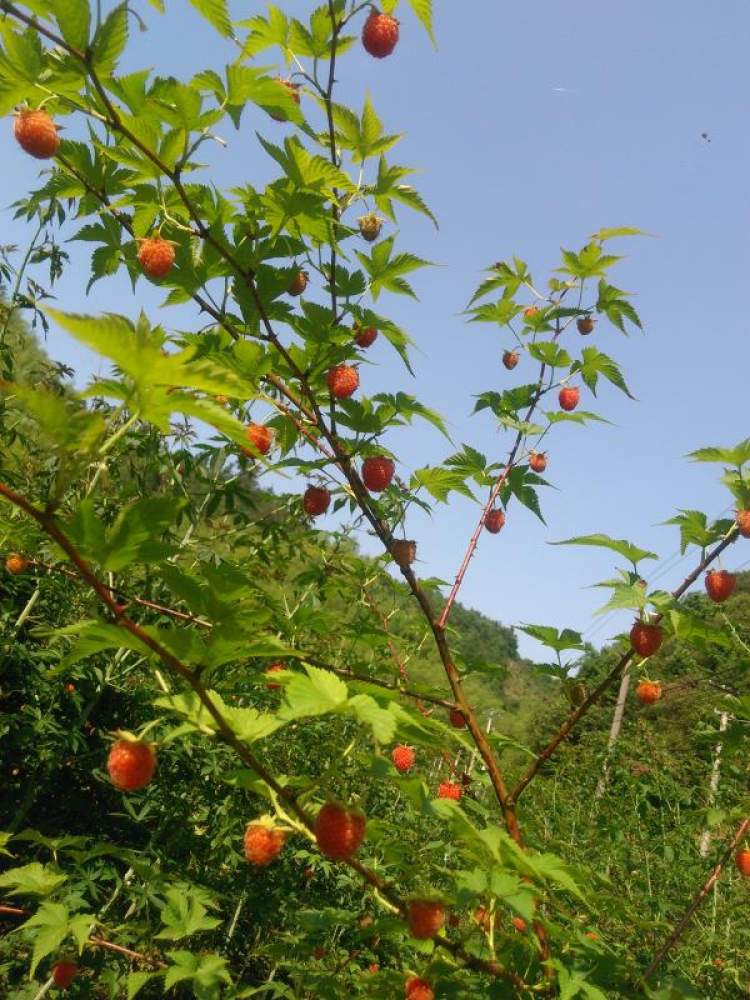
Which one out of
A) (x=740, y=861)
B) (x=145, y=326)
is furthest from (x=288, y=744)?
(x=145, y=326)

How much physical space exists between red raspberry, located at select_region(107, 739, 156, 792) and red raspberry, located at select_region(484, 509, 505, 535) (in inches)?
72.5

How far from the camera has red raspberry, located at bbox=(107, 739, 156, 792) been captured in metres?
1.33

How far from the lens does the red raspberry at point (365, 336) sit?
1.98 metres

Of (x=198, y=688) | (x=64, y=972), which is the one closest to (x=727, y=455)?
(x=198, y=688)

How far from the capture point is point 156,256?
1.75 metres

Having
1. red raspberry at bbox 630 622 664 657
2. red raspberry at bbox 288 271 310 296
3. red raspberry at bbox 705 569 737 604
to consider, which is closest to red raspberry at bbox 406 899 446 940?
red raspberry at bbox 630 622 664 657

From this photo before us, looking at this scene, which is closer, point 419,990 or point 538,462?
point 419,990

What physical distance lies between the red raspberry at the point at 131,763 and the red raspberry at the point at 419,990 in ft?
3.00

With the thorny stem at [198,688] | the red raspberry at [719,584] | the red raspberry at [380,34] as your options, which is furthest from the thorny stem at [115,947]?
the red raspberry at [380,34]

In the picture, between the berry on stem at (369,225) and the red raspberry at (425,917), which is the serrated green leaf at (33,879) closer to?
the red raspberry at (425,917)

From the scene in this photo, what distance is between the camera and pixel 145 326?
2.88ft

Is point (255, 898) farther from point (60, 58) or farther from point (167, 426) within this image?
point (60, 58)

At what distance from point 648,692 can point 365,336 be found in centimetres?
168

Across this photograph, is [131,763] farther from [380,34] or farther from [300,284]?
[380,34]
